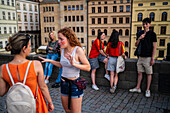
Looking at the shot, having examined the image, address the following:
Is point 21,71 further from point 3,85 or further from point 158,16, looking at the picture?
point 158,16

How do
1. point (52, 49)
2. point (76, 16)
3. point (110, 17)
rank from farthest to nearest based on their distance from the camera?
point (76, 16)
point (110, 17)
point (52, 49)

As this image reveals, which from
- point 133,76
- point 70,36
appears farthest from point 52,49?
point 70,36

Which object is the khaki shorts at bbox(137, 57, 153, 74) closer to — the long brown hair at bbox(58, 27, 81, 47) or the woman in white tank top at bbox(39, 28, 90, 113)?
the woman in white tank top at bbox(39, 28, 90, 113)

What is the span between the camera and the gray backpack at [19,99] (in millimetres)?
2088

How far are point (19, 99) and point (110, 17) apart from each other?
4906 centimetres

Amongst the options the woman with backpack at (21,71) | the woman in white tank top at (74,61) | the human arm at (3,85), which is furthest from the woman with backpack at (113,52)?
the human arm at (3,85)

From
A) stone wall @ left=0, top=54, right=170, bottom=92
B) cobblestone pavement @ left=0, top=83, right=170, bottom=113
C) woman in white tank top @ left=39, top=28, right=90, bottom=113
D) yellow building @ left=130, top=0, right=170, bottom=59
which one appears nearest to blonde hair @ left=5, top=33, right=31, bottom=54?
woman in white tank top @ left=39, top=28, right=90, bottom=113

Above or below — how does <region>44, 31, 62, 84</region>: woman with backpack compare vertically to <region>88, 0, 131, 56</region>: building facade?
below

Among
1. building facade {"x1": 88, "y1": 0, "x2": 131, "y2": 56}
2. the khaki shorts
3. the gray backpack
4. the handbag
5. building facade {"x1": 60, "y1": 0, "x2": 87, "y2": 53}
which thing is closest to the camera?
the gray backpack

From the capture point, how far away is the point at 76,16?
172 feet

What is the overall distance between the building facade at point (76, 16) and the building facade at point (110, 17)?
58.9 inches

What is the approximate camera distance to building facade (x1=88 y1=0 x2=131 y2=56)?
4788 centimetres

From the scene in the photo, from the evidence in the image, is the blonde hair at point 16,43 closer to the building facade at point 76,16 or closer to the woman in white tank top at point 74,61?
the woman in white tank top at point 74,61

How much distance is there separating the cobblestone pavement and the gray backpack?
2376 mm
